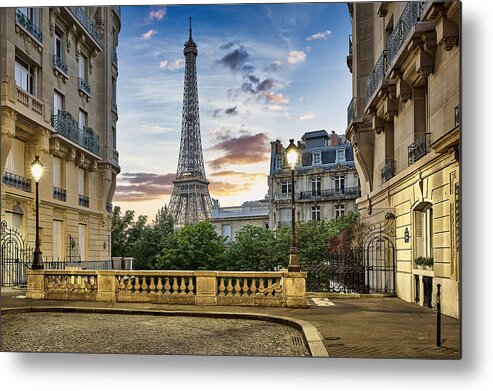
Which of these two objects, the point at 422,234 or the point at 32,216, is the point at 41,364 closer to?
the point at 32,216

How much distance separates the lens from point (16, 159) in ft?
23.4

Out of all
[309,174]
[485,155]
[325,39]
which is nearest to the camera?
[485,155]

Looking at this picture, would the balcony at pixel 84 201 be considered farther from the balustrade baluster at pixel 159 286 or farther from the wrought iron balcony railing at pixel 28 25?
the wrought iron balcony railing at pixel 28 25

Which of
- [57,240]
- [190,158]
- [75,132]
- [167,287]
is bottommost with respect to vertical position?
[167,287]

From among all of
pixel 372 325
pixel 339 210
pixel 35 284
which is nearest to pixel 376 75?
pixel 339 210

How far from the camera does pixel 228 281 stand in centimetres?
738

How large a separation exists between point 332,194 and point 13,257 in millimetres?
4045

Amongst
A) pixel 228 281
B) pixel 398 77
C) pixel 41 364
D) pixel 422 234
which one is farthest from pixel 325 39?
pixel 41 364

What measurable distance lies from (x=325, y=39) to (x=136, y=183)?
284 cm

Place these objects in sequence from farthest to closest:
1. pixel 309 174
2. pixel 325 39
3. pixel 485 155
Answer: pixel 309 174 → pixel 325 39 → pixel 485 155

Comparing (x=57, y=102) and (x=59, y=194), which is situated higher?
(x=57, y=102)

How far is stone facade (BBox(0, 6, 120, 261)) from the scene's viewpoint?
7156 mm

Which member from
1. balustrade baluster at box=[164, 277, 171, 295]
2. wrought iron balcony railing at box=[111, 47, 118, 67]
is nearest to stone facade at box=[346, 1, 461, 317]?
balustrade baluster at box=[164, 277, 171, 295]

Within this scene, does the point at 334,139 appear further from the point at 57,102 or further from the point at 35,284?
the point at 35,284
